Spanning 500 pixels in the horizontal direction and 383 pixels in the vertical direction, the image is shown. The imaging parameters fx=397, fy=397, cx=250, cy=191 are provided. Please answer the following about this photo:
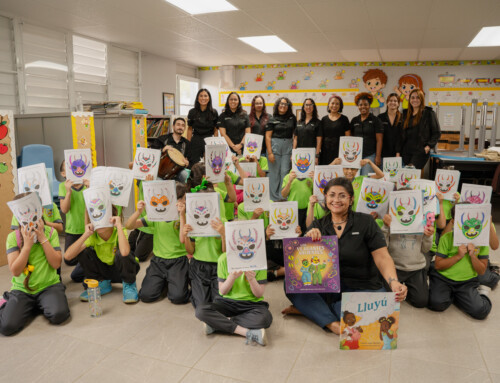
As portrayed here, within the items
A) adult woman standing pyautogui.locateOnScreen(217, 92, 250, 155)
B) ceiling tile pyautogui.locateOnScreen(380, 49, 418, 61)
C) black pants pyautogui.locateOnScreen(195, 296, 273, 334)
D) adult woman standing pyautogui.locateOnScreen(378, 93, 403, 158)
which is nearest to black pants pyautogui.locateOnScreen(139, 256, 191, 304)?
black pants pyautogui.locateOnScreen(195, 296, 273, 334)

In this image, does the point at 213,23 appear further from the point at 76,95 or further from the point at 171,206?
the point at 171,206

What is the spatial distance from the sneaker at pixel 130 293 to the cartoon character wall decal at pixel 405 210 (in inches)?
81.8

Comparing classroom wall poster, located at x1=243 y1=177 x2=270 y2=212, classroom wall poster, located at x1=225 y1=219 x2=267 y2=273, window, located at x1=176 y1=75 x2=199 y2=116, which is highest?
window, located at x1=176 y1=75 x2=199 y2=116

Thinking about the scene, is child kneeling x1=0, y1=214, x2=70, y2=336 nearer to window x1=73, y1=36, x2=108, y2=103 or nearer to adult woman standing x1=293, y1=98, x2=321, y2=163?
adult woman standing x1=293, y1=98, x2=321, y2=163

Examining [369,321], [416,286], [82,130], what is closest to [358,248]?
[369,321]

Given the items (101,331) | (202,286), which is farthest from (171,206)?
(101,331)

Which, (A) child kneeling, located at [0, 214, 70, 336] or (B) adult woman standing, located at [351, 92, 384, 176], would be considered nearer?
(A) child kneeling, located at [0, 214, 70, 336]

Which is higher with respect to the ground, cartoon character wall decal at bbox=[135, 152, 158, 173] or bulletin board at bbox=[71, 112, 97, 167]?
bulletin board at bbox=[71, 112, 97, 167]

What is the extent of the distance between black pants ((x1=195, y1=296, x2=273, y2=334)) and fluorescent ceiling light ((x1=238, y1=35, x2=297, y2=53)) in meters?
5.45

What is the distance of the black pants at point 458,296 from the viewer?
2832 mm

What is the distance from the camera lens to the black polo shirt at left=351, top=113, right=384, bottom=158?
15.7 feet

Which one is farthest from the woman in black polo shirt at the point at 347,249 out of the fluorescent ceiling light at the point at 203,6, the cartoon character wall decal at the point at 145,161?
Answer: the fluorescent ceiling light at the point at 203,6

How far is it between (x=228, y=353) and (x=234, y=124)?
11.0ft

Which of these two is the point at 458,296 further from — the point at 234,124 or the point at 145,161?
the point at 234,124
